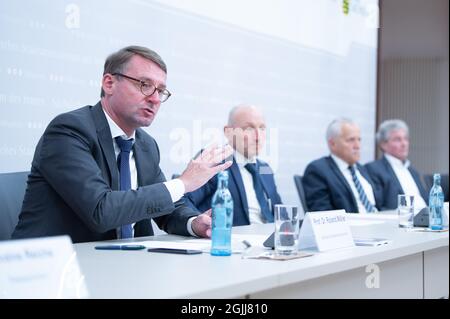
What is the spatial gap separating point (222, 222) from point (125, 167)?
0.64 m

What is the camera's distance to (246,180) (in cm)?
365

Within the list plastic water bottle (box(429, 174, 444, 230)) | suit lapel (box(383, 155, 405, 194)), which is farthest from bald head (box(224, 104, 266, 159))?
suit lapel (box(383, 155, 405, 194))

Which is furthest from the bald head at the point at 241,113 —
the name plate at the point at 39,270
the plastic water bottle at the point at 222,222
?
the name plate at the point at 39,270

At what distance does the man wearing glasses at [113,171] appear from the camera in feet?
6.64

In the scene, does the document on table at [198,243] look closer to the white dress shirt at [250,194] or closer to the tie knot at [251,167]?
the white dress shirt at [250,194]

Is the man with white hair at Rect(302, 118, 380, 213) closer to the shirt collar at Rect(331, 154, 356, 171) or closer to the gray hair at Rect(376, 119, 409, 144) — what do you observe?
the shirt collar at Rect(331, 154, 356, 171)

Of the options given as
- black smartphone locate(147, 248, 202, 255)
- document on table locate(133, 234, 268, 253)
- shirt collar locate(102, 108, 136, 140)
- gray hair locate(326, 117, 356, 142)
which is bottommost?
document on table locate(133, 234, 268, 253)

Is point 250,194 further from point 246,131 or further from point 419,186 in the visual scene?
point 419,186

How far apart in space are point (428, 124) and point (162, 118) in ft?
22.3

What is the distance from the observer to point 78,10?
3.35 meters

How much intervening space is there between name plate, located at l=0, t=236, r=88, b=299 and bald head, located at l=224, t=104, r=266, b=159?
2610 millimetres

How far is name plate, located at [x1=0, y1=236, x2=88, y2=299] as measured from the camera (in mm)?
1131
